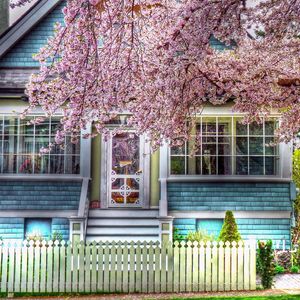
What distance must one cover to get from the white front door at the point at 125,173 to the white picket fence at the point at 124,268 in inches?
184

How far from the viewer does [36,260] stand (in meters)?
10.9

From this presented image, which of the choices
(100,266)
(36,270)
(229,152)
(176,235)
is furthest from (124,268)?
(229,152)

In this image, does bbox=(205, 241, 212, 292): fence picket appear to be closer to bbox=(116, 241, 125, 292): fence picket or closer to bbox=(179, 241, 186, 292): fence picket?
bbox=(179, 241, 186, 292): fence picket

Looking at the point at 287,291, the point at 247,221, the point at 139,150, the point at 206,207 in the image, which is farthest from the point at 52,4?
the point at 287,291

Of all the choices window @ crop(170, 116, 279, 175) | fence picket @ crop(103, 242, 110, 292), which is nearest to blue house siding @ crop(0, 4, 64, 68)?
window @ crop(170, 116, 279, 175)

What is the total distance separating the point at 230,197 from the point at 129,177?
317cm

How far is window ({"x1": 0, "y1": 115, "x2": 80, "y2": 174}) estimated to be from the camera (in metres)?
15.4

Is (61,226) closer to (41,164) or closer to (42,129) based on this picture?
(41,164)

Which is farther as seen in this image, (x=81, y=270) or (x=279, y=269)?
(x=279, y=269)

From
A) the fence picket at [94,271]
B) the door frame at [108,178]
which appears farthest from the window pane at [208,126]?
the fence picket at [94,271]

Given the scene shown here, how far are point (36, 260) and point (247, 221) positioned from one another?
672cm

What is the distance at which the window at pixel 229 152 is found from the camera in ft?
50.6

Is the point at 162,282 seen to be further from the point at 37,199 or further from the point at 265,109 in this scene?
the point at 37,199

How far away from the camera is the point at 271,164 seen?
1546 centimetres
